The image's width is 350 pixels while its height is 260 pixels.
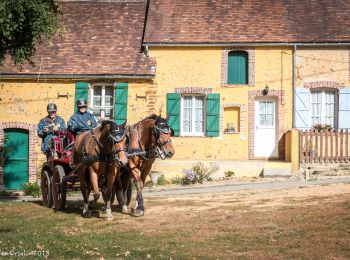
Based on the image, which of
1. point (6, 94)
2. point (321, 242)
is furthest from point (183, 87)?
point (321, 242)

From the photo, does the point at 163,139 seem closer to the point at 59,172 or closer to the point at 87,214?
the point at 87,214

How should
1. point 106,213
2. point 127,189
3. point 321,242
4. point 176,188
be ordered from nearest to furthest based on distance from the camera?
point 321,242, point 106,213, point 127,189, point 176,188

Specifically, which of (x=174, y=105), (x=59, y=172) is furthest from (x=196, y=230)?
(x=174, y=105)

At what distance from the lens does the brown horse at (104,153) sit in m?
13.1

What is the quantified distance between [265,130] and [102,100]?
644 centimetres

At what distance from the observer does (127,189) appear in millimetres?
15430

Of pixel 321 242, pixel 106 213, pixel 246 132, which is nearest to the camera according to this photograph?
pixel 321 242

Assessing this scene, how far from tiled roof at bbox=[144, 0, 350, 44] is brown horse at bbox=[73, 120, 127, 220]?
1193 centimetres

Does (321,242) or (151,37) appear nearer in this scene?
(321,242)

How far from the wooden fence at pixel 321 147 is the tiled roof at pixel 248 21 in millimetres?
3810

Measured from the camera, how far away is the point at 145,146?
14.2m

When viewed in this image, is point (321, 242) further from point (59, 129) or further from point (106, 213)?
point (59, 129)

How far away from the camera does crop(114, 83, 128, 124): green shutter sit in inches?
985

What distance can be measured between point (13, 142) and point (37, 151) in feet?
3.43
